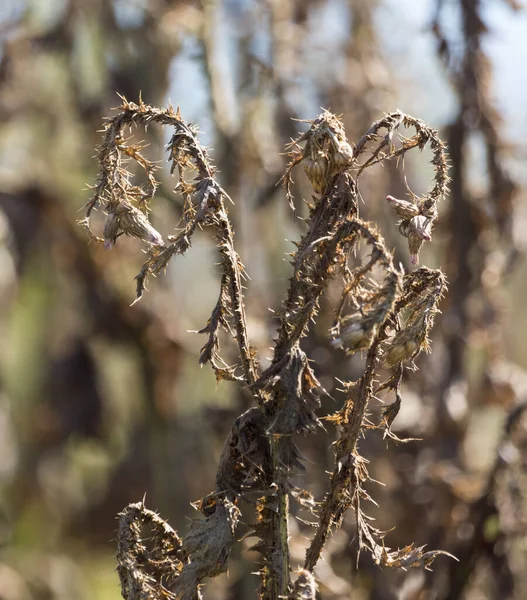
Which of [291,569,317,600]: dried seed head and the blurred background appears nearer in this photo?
[291,569,317,600]: dried seed head

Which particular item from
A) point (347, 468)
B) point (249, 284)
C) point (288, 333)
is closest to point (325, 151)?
point (288, 333)

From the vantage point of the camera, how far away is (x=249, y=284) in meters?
4.40

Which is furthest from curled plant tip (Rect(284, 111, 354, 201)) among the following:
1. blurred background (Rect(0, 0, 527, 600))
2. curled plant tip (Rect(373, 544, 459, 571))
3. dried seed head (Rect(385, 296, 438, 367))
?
blurred background (Rect(0, 0, 527, 600))

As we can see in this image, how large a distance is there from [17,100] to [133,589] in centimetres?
410

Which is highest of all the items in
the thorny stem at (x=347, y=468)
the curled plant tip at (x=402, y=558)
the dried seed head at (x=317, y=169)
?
the dried seed head at (x=317, y=169)

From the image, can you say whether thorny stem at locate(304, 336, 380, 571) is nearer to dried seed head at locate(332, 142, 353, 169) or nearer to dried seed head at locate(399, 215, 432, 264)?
dried seed head at locate(399, 215, 432, 264)

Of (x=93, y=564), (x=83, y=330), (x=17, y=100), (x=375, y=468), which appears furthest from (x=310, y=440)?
(x=93, y=564)

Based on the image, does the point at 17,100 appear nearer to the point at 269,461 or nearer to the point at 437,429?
the point at 437,429

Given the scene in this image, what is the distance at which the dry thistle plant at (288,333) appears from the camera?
1.25m

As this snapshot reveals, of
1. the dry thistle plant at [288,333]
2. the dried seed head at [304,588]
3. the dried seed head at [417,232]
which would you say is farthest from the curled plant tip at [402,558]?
the dried seed head at [417,232]

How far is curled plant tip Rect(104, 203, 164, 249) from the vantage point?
1281mm

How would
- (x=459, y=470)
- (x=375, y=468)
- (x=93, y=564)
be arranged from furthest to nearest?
(x=93, y=564) → (x=375, y=468) → (x=459, y=470)

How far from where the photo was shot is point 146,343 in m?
4.64

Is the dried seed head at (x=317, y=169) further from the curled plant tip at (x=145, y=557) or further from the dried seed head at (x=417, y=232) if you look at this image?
the curled plant tip at (x=145, y=557)
